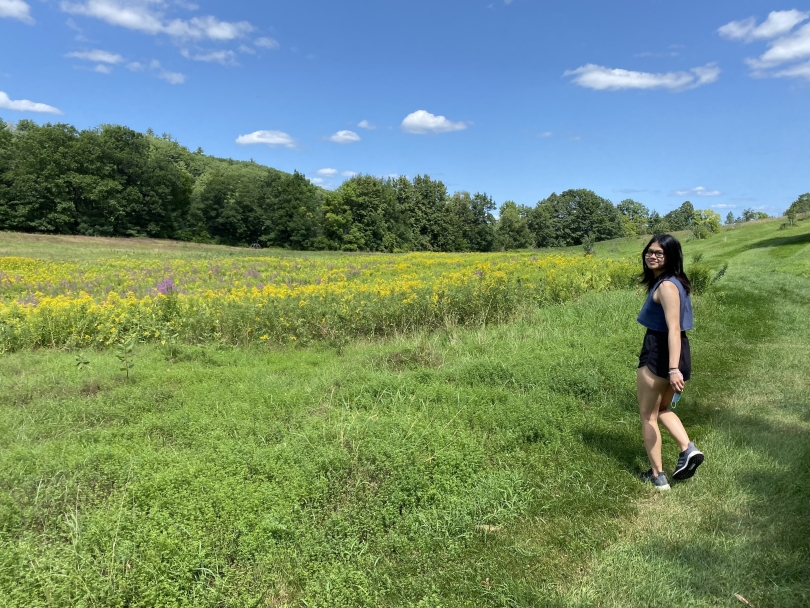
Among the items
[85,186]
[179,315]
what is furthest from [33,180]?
[179,315]

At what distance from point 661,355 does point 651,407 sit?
46 cm

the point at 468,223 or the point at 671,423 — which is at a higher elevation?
the point at 468,223

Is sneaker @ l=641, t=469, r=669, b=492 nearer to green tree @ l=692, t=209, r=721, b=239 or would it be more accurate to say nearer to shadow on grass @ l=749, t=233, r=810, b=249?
shadow on grass @ l=749, t=233, r=810, b=249

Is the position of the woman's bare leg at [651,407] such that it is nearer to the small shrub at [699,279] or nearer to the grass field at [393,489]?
the grass field at [393,489]

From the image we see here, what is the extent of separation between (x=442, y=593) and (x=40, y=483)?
9.55ft

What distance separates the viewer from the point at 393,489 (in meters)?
3.40

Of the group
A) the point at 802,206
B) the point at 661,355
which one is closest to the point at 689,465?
the point at 661,355

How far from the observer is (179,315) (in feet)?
28.0

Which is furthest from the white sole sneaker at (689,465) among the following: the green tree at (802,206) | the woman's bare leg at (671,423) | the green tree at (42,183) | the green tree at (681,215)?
the green tree at (681,215)

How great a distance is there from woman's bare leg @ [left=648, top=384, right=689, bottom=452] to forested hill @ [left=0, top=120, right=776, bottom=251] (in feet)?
110

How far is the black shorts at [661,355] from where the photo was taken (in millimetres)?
3492

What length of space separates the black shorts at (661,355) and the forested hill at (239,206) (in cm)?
3368

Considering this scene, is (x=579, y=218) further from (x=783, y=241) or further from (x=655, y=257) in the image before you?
(x=655, y=257)

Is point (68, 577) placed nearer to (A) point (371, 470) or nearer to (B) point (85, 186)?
(A) point (371, 470)
